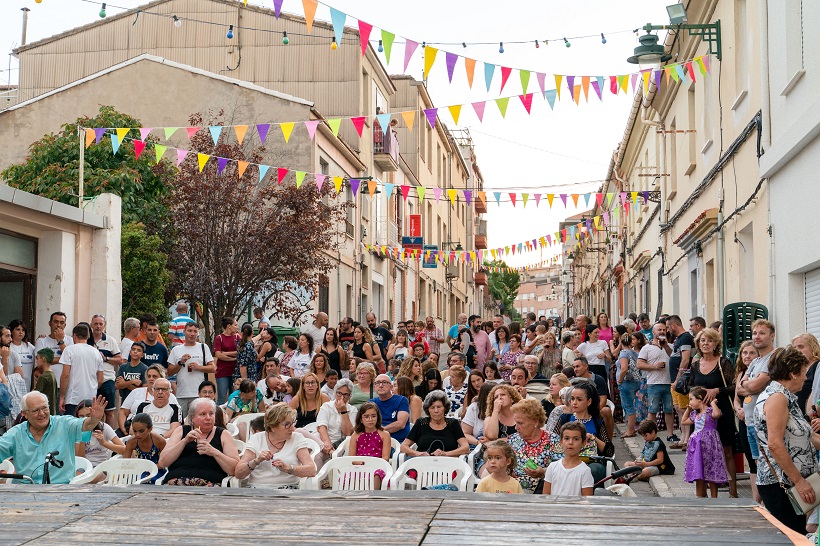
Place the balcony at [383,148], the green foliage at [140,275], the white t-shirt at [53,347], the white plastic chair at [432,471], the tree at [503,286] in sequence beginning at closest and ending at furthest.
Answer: the white plastic chair at [432,471] < the white t-shirt at [53,347] < the green foliage at [140,275] < the balcony at [383,148] < the tree at [503,286]

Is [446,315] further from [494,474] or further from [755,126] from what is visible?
[494,474]

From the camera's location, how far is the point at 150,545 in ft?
14.1

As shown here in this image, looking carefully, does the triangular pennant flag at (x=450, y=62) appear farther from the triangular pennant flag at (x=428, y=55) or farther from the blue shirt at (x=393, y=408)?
the blue shirt at (x=393, y=408)

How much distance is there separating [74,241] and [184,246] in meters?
5.13

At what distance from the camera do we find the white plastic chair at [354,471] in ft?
28.6

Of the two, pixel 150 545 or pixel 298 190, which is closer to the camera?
pixel 150 545

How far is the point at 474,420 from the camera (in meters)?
10.5

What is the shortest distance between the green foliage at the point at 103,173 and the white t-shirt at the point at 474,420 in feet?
36.9

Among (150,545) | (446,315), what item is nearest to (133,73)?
(150,545)

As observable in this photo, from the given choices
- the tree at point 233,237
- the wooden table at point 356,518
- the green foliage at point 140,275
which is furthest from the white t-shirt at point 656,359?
the green foliage at point 140,275

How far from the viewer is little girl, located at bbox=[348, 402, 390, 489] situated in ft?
30.8

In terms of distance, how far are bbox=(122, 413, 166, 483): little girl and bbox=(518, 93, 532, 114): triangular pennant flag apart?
6837mm

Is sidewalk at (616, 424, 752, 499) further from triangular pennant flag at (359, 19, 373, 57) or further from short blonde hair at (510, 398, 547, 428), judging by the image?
triangular pennant flag at (359, 19, 373, 57)

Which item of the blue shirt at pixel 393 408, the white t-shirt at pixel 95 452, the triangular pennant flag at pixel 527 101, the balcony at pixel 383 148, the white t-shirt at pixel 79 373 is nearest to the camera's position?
the white t-shirt at pixel 95 452
